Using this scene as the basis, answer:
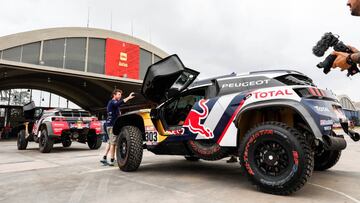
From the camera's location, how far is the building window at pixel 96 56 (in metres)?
21.8

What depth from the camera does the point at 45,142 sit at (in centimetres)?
883

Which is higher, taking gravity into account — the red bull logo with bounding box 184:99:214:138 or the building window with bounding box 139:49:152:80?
the building window with bounding box 139:49:152:80

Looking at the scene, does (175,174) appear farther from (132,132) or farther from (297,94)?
(297,94)

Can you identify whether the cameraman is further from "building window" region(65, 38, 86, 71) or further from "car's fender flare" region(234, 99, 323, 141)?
"building window" region(65, 38, 86, 71)

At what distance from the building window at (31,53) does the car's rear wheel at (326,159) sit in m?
19.5

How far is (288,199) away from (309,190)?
2.05 feet

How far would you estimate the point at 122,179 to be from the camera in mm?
4305

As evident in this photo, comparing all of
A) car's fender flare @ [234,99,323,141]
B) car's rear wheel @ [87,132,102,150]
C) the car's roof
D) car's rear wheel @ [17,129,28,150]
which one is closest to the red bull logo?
the car's roof

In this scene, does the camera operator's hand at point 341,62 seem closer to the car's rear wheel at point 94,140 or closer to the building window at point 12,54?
the car's rear wheel at point 94,140

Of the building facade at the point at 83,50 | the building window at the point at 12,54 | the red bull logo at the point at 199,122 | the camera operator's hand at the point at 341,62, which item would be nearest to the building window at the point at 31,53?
the building facade at the point at 83,50

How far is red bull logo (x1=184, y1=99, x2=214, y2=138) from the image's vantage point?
13.2 ft

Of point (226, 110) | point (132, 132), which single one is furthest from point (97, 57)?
point (226, 110)

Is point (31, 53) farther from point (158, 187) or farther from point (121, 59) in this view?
point (158, 187)

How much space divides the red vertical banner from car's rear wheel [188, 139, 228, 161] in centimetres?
1975
